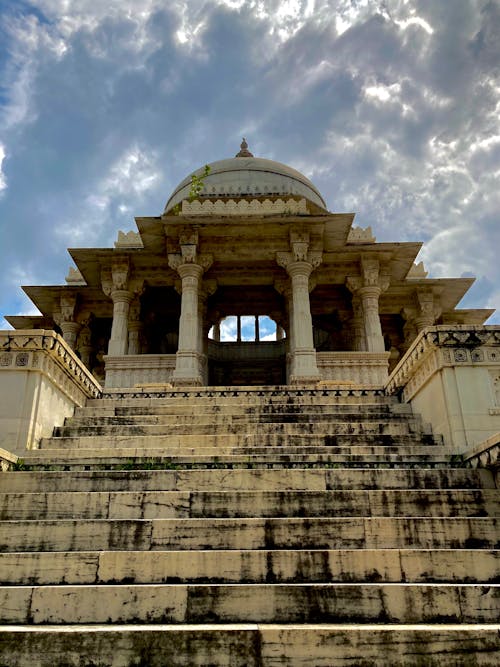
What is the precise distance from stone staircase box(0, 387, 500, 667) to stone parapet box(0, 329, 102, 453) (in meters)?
0.38

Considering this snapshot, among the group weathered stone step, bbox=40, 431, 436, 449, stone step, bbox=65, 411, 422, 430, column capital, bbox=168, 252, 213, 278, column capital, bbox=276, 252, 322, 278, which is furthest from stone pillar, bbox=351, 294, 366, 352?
weathered stone step, bbox=40, 431, 436, 449

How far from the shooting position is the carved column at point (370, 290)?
52.7 ft

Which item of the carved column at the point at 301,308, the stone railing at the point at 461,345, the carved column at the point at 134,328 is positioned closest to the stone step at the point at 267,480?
the stone railing at the point at 461,345

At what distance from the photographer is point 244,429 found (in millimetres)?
6863

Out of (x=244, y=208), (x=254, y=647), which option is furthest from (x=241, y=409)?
(x=244, y=208)

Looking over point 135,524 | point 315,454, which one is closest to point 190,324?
point 315,454

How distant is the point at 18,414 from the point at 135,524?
280 centimetres

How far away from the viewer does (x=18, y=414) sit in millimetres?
6137

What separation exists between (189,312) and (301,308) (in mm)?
3348

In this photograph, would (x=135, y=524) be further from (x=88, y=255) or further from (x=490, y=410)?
(x=88, y=255)

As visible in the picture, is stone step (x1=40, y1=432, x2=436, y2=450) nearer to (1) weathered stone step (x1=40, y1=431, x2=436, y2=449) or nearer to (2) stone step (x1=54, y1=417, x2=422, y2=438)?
(1) weathered stone step (x1=40, y1=431, x2=436, y2=449)

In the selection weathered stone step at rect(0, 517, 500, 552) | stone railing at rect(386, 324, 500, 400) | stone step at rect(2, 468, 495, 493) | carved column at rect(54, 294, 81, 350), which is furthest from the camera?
carved column at rect(54, 294, 81, 350)

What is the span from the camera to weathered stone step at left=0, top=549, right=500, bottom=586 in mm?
3736

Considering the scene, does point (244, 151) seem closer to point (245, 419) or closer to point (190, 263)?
point (190, 263)
